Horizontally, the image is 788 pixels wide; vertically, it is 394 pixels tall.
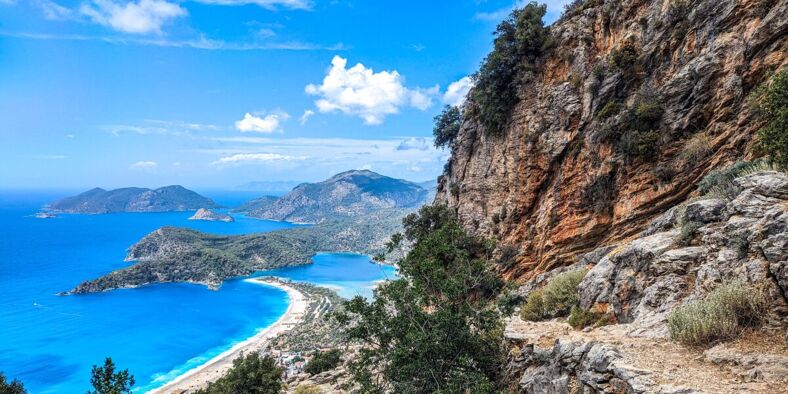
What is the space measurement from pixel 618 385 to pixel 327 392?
1850 centimetres

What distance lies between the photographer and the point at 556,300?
13383 millimetres

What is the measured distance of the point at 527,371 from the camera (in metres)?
9.32

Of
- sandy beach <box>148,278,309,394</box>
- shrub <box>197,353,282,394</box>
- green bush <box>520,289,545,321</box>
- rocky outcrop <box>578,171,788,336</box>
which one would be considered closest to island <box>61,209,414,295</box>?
sandy beach <box>148,278,309,394</box>

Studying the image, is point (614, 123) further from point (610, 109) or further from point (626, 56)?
point (626, 56)

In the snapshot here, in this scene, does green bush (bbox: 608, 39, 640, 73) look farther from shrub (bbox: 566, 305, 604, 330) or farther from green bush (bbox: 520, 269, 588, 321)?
shrub (bbox: 566, 305, 604, 330)

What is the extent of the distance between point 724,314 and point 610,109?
1624cm

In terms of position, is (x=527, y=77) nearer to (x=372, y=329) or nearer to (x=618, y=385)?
(x=372, y=329)

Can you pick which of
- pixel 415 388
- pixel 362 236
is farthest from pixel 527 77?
pixel 362 236

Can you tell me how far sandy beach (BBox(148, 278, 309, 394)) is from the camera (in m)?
49.8

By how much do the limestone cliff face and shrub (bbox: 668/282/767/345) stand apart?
10.0 metres

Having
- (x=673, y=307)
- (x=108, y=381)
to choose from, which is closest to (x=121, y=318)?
(x=108, y=381)

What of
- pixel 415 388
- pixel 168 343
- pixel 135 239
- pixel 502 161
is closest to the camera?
pixel 415 388

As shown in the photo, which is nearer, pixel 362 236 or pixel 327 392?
pixel 327 392

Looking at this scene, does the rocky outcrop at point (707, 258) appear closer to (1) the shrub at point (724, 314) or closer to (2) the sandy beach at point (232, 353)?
(1) the shrub at point (724, 314)
